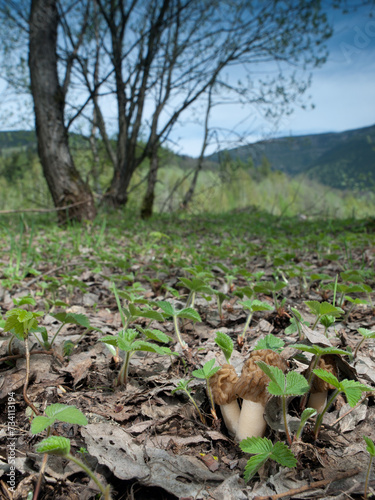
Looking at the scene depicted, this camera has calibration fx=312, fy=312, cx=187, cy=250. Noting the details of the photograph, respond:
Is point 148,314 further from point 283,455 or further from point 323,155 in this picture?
point 323,155

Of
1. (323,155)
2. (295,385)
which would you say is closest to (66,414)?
(295,385)

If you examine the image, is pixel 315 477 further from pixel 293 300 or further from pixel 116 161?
pixel 116 161

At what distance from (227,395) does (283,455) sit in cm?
26

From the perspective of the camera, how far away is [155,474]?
85 cm

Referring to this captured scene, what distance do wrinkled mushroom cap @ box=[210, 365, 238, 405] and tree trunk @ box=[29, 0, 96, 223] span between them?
5.53m

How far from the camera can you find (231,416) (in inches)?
41.1

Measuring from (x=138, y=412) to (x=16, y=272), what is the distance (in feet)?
6.74

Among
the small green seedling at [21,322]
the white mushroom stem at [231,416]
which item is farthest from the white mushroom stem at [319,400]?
the small green seedling at [21,322]

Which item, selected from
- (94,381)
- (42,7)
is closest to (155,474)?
(94,381)

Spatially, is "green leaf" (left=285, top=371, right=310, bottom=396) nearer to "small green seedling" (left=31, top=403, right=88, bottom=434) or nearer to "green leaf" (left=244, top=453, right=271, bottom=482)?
"green leaf" (left=244, top=453, right=271, bottom=482)

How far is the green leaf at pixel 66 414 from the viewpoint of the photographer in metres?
0.75

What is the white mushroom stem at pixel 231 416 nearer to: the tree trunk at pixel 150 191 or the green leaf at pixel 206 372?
the green leaf at pixel 206 372

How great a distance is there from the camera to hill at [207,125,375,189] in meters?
8.94

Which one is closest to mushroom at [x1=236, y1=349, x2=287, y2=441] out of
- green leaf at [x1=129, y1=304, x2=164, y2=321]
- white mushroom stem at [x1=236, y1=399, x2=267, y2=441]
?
white mushroom stem at [x1=236, y1=399, x2=267, y2=441]
